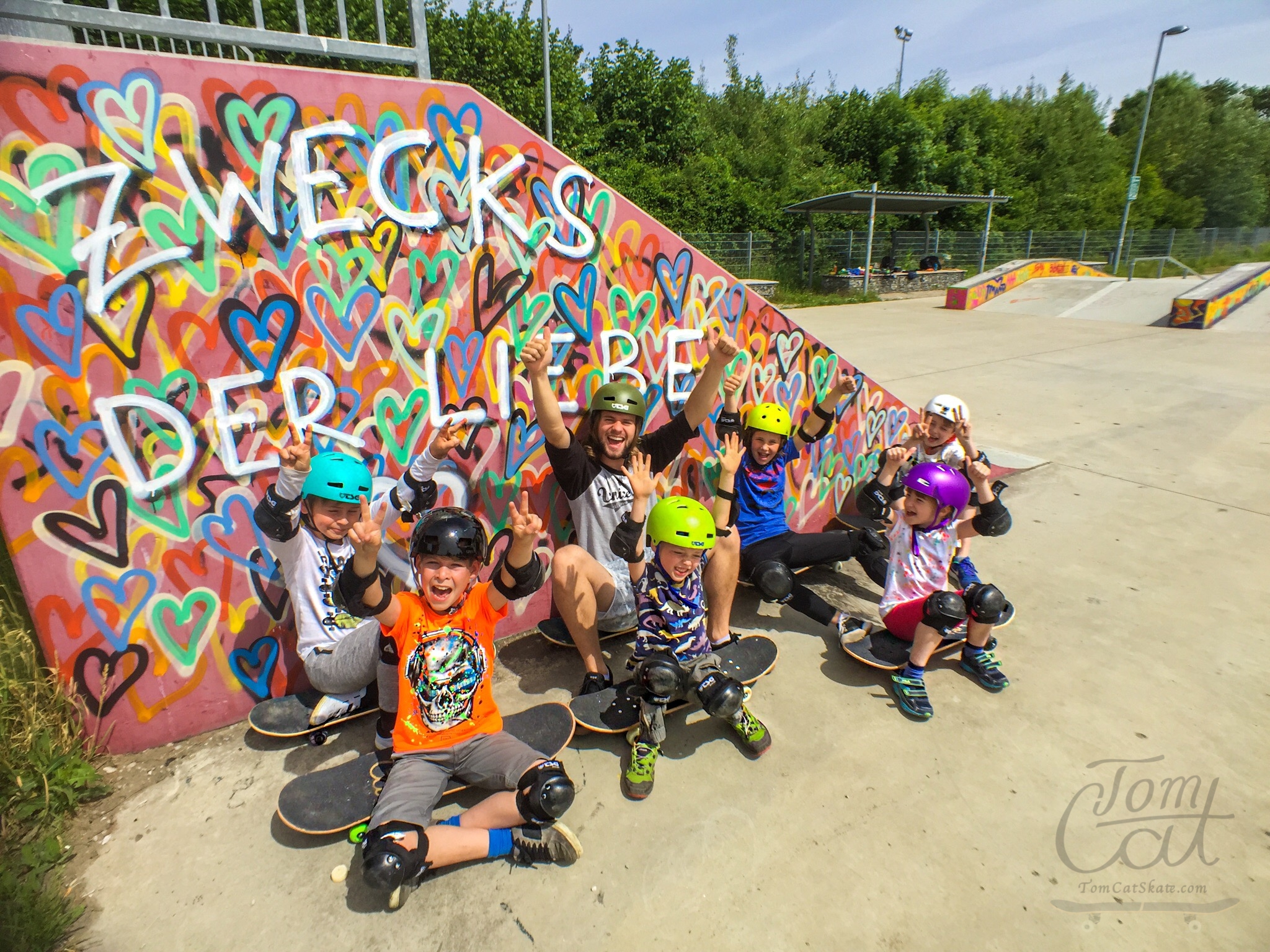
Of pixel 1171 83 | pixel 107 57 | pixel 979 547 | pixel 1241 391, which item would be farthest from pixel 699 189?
pixel 1171 83

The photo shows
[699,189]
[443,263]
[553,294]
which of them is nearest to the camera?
[443,263]

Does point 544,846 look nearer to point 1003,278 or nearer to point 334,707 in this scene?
point 334,707

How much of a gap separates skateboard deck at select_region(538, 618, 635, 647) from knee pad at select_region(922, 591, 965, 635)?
1.49m

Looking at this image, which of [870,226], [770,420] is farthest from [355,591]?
[870,226]

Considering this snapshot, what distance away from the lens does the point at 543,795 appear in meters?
2.25

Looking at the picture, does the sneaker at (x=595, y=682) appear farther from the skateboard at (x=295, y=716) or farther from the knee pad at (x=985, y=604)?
the knee pad at (x=985, y=604)

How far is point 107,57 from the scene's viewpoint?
2270mm

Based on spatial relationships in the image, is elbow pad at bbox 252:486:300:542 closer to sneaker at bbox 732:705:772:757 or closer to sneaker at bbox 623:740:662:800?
sneaker at bbox 623:740:662:800

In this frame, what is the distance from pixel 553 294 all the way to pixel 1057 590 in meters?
3.54

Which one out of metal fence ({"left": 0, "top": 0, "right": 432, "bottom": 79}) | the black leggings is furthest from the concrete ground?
metal fence ({"left": 0, "top": 0, "right": 432, "bottom": 79})

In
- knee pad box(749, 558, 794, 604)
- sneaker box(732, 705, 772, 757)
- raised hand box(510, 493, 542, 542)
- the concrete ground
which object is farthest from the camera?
knee pad box(749, 558, 794, 604)

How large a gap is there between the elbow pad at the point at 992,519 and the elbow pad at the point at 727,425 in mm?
1340

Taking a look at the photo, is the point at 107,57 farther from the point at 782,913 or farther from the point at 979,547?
the point at 979,547

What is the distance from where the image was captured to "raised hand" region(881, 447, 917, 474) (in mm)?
3955
